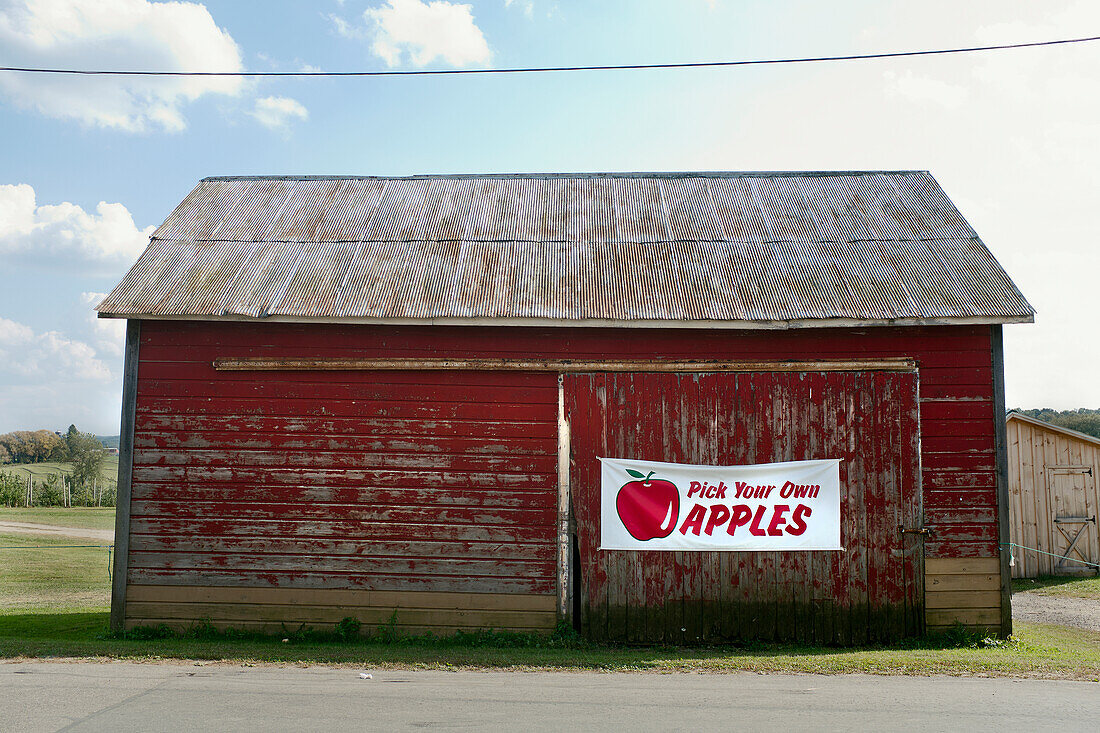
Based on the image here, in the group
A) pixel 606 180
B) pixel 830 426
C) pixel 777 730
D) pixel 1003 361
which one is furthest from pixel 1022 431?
pixel 777 730

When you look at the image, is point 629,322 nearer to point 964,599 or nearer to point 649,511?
point 649,511

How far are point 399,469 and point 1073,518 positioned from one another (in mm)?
14546

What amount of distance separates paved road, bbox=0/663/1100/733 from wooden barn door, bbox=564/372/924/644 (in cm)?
133

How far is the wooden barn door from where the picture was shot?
831 centimetres

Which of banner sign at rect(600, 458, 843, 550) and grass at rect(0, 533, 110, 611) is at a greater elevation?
banner sign at rect(600, 458, 843, 550)

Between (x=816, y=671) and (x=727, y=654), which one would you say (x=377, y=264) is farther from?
(x=816, y=671)

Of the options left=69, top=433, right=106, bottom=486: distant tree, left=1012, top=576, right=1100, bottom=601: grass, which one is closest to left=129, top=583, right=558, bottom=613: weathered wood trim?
left=1012, top=576, right=1100, bottom=601: grass

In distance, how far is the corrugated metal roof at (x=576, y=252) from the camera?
27.9 ft

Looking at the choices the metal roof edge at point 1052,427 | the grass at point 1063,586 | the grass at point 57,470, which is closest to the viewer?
the grass at point 1063,586

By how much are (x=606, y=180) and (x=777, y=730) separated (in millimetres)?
7973

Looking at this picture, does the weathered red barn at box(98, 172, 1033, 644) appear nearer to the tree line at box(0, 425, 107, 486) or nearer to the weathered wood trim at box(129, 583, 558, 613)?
the weathered wood trim at box(129, 583, 558, 613)

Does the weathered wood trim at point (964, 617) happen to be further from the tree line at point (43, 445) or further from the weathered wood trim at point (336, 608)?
the tree line at point (43, 445)

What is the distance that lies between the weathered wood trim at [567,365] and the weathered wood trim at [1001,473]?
936 mm

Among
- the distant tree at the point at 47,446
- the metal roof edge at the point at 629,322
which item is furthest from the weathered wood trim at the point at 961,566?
the distant tree at the point at 47,446
